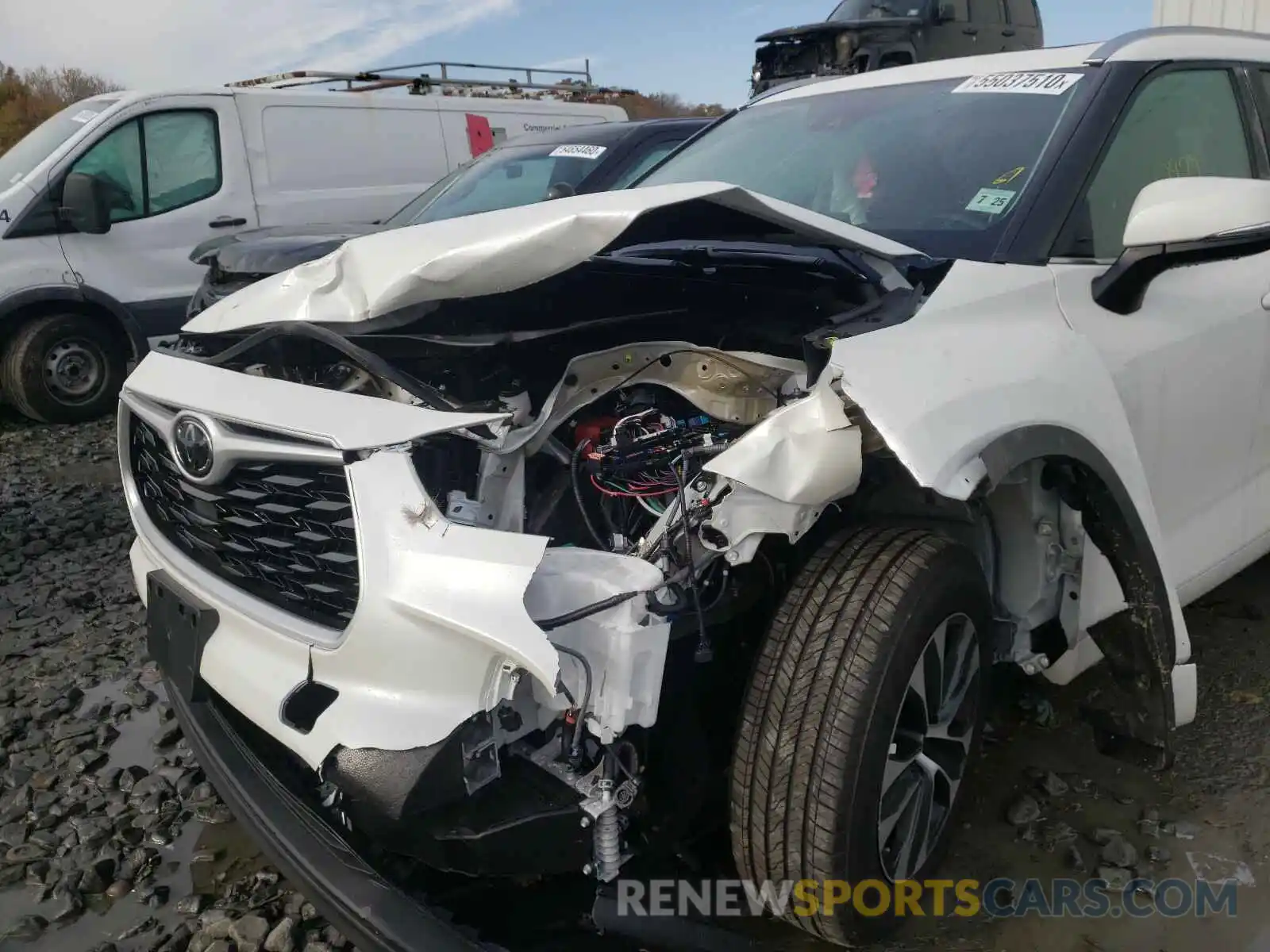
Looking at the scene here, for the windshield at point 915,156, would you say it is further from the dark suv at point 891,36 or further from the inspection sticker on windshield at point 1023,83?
the dark suv at point 891,36

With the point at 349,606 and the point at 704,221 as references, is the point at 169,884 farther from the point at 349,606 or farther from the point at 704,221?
the point at 704,221

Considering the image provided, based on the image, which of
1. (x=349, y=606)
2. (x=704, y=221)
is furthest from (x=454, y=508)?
(x=704, y=221)

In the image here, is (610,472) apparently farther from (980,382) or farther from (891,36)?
(891,36)

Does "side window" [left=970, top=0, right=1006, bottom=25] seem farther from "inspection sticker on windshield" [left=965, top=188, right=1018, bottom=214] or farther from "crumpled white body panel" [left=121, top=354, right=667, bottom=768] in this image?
"crumpled white body panel" [left=121, top=354, right=667, bottom=768]

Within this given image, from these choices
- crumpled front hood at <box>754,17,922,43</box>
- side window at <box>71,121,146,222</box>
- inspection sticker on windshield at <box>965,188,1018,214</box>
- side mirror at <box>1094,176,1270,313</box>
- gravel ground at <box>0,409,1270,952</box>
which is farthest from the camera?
crumpled front hood at <box>754,17,922,43</box>

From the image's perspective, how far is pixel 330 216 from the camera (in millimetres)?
7691

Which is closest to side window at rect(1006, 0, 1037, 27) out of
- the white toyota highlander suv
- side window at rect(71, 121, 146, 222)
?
side window at rect(71, 121, 146, 222)

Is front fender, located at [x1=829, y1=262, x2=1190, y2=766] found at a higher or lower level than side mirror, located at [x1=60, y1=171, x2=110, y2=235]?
lower

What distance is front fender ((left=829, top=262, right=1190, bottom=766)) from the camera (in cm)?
167

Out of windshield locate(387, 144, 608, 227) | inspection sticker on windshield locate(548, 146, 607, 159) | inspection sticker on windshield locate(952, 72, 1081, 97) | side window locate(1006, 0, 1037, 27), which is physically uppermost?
side window locate(1006, 0, 1037, 27)

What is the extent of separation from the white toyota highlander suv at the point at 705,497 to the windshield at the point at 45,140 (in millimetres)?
5289

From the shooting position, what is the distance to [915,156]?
2.62 m

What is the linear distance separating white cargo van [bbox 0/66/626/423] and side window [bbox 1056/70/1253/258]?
6308 millimetres

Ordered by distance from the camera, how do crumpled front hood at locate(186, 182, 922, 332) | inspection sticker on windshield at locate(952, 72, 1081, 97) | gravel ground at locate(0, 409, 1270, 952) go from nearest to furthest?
crumpled front hood at locate(186, 182, 922, 332), gravel ground at locate(0, 409, 1270, 952), inspection sticker on windshield at locate(952, 72, 1081, 97)
